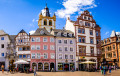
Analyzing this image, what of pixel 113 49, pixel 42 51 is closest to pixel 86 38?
pixel 42 51

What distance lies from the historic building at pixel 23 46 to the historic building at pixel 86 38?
50.3 ft

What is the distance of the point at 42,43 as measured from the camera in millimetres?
52438

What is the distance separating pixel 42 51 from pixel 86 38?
15553 millimetres

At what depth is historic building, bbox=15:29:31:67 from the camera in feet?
170

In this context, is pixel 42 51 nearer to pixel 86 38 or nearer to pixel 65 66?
pixel 65 66

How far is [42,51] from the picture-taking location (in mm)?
52000

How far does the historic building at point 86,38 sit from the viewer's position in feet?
181

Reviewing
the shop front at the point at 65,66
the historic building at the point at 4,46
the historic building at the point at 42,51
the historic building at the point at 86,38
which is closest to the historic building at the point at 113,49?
the historic building at the point at 86,38

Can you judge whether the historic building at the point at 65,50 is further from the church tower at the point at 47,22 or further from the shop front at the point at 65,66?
the church tower at the point at 47,22

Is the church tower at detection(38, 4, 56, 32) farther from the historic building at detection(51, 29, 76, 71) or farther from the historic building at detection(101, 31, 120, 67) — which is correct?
the historic building at detection(101, 31, 120, 67)

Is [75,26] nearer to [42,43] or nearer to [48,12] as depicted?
[42,43]

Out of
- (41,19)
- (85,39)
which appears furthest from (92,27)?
(41,19)

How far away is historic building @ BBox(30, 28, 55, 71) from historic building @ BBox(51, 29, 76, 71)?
5.32 ft

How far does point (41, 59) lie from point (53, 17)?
2955 cm
